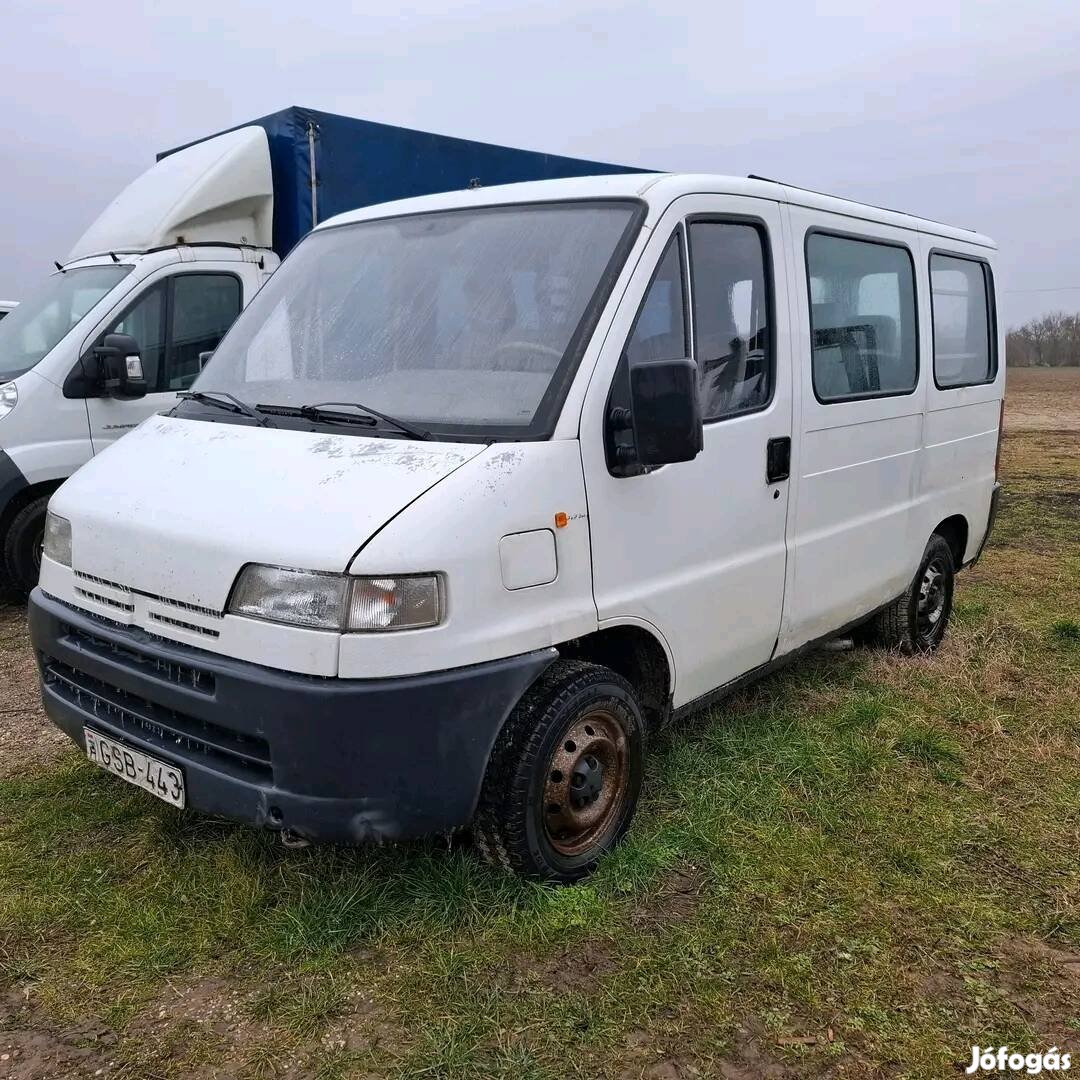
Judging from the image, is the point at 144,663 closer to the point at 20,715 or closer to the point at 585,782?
the point at 585,782

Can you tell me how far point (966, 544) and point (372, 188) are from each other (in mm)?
4423

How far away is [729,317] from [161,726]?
2348 mm

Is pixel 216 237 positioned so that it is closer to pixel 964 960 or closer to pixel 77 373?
pixel 77 373

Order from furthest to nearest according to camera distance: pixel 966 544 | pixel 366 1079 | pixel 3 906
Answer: pixel 966 544, pixel 3 906, pixel 366 1079

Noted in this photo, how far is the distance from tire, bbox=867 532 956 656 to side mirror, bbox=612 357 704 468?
2708mm

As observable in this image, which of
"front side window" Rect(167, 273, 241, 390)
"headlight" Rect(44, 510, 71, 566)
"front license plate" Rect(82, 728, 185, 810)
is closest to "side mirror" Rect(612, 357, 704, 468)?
"front license plate" Rect(82, 728, 185, 810)

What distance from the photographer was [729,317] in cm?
356

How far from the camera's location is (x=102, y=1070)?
243 cm

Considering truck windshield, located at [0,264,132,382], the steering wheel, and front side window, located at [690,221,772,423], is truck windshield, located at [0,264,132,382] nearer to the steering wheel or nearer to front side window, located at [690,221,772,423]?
the steering wheel

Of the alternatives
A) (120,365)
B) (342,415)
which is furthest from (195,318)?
(342,415)

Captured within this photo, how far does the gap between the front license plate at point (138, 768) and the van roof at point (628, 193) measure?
2154 millimetres

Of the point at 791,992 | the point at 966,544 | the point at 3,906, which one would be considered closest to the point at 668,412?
the point at 791,992

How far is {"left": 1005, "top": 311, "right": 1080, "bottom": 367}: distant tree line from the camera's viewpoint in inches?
Result: 1772

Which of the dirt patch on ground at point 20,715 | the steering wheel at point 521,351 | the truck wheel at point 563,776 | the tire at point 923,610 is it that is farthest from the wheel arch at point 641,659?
the dirt patch on ground at point 20,715
